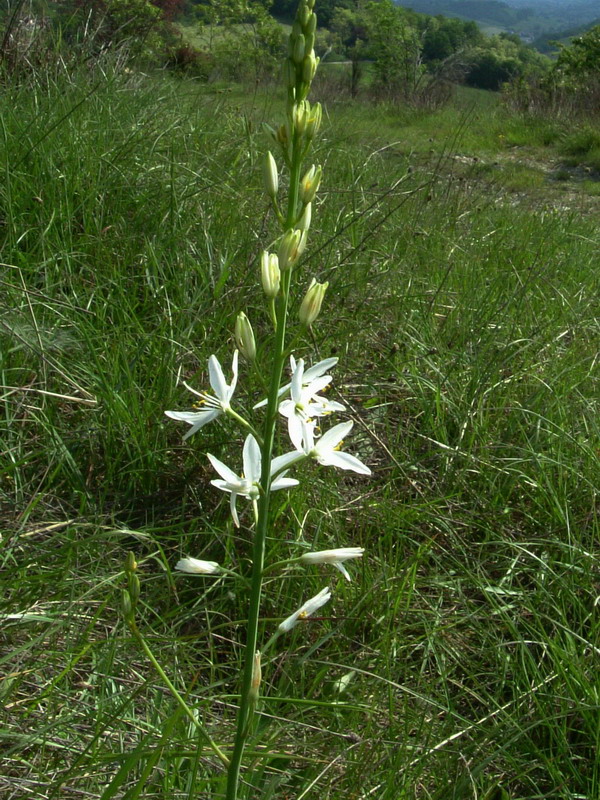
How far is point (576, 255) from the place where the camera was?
4574 millimetres

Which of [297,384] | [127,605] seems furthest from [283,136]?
[127,605]

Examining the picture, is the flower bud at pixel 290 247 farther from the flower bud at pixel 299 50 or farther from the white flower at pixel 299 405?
the flower bud at pixel 299 50

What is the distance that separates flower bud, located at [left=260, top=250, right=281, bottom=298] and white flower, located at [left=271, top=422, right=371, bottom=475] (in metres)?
0.25

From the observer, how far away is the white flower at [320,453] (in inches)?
50.1

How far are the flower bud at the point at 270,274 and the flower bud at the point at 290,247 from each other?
1.0 inches

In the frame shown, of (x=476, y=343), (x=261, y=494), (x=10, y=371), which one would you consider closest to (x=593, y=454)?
(x=476, y=343)

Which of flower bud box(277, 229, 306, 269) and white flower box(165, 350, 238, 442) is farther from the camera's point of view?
white flower box(165, 350, 238, 442)

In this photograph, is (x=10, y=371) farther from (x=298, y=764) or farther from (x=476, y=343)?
(x=476, y=343)

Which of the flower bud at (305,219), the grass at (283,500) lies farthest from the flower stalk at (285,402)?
the grass at (283,500)

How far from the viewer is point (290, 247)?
1.21 metres

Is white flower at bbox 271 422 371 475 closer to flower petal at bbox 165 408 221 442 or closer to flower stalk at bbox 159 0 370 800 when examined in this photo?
flower stalk at bbox 159 0 370 800

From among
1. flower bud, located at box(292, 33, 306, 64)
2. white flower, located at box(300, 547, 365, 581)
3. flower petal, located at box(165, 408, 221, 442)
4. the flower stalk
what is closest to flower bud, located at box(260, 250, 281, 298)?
the flower stalk

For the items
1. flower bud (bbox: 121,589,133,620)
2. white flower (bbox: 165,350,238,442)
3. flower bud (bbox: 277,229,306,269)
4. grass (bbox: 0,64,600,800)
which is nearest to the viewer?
flower bud (bbox: 121,589,133,620)

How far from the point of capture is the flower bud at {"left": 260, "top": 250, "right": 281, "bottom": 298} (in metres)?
1.23
